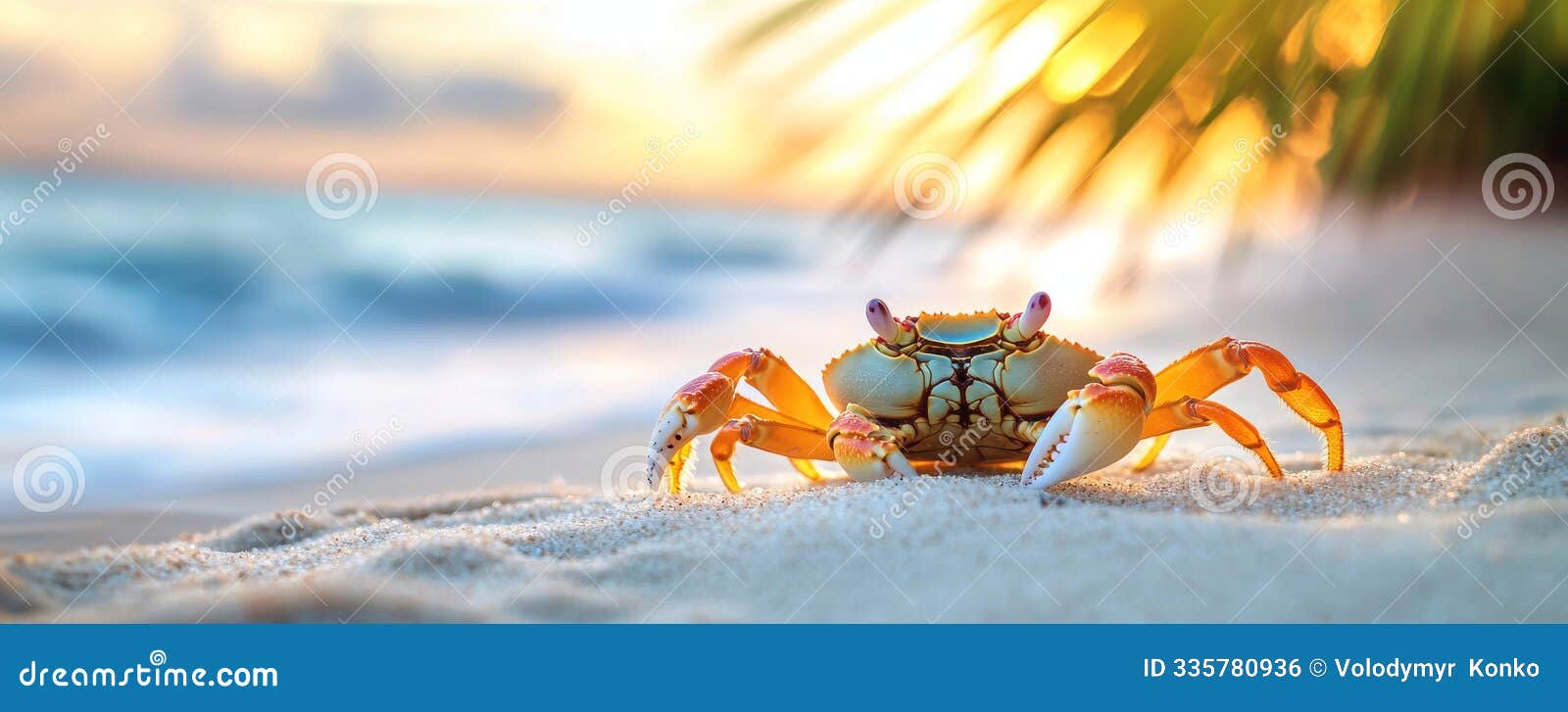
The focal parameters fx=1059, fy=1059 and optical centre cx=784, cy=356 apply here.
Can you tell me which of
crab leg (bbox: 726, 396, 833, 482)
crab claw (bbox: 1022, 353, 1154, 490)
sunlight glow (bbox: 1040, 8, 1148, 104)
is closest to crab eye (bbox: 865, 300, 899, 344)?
crab leg (bbox: 726, 396, 833, 482)

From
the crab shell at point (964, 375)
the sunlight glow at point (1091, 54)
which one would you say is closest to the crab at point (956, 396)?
the crab shell at point (964, 375)

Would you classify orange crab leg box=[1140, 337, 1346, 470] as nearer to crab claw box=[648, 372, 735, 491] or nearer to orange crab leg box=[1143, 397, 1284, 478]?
orange crab leg box=[1143, 397, 1284, 478]

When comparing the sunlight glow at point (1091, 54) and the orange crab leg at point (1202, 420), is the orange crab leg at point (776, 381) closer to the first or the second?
the orange crab leg at point (1202, 420)

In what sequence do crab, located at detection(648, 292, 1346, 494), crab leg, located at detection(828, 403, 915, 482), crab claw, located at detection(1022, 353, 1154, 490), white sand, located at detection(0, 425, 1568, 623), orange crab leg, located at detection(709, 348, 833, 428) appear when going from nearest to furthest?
1. white sand, located at detection(0, 425, 1568, 623)
2. crab claw, located at detection(1022, 353, 1154, 490)
3. crab leg, located at detection(828, 403, 915, 482)
4. crab, located at detection(648, 292, 1346, 494)
5. orange crab leg, located at detection(709, 348, 833, 428)

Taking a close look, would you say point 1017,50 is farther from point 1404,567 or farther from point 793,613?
point 1404,567

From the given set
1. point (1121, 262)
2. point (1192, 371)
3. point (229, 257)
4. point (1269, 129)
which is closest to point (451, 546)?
point (1121, 262)

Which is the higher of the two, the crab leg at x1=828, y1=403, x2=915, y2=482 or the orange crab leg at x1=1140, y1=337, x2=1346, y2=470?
the orange crab leg at x1=1140, y1=337, x2=1346, y2=470
